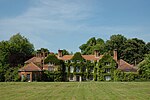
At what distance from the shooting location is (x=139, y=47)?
102 m

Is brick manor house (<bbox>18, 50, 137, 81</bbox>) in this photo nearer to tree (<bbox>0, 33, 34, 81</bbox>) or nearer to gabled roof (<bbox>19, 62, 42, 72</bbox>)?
gabled roof (<bbox>19, 62, 42, 72</bbox>)

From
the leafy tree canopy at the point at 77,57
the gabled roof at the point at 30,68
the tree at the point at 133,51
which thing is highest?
the tree at the point at 133,51

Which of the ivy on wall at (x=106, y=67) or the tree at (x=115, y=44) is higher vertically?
the tree at (x=115, y=44)

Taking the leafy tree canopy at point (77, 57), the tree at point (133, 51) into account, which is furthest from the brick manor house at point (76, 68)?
the tree at point (133, 51)

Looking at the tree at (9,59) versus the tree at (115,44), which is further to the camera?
the tree at (115,44)

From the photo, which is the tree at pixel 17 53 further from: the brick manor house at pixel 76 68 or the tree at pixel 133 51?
the tree at pixel 133 51

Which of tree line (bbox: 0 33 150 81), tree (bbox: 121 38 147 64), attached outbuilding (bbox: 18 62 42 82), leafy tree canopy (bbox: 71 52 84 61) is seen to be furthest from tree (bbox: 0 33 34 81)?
tree (bbox: 121 38 147 64)

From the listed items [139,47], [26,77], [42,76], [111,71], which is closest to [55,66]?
[42,76]

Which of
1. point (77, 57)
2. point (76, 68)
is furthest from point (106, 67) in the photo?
point (77, 57)

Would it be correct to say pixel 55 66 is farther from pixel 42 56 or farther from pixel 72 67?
pixel 42 56

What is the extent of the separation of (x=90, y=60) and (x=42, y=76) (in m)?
14.2

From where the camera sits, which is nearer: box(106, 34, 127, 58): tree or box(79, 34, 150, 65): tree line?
box(79, 34, 150, 65): tree line

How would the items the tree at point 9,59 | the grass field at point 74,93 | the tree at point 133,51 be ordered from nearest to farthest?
the grass field at point 74,93, the tree at point 9,59, the tree at point 133,51

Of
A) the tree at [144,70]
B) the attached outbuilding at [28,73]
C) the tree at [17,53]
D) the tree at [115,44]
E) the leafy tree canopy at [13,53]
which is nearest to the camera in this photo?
the tree at [144,70]
